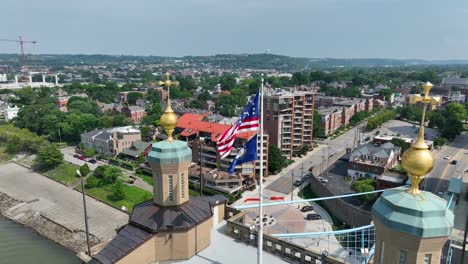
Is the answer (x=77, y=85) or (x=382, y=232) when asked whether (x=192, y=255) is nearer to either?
(x=382, y=232)

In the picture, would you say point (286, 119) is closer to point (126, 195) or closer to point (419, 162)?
point (126, 195)

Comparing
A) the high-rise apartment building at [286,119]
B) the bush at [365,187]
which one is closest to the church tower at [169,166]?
the bush at [365,187]

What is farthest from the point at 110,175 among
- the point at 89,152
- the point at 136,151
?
the point at 89,152

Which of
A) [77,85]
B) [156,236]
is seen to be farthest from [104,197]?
[77,85]

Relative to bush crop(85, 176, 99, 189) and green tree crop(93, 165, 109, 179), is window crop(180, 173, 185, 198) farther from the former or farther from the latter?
green tree crop(93, 165, 109, 179)

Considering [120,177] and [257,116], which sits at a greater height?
[257,116]

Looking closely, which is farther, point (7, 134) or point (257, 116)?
point (7, 134)

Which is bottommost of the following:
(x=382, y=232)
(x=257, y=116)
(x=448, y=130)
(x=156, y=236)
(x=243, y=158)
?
(x=448, y=130)
